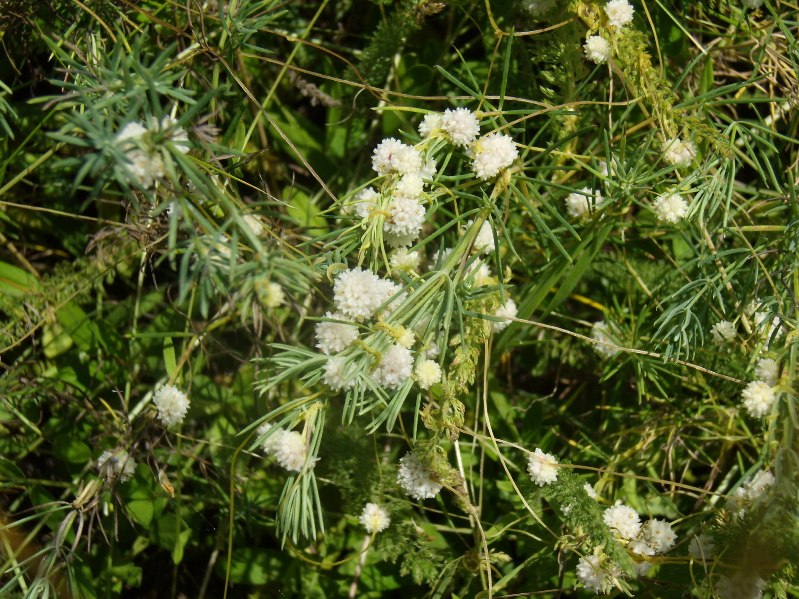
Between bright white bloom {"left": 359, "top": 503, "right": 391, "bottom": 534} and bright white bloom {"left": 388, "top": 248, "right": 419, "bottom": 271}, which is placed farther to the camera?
bright white bloom {"left": 359, "top": 503, "right": 391, "bottom": 534}

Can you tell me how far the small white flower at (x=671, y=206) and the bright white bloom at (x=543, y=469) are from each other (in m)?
0.47

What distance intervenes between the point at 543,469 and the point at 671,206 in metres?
0.51

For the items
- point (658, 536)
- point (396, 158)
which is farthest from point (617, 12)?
point (658, 536)

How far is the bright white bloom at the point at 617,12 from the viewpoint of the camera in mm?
1278

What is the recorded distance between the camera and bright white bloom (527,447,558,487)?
127 centimetres

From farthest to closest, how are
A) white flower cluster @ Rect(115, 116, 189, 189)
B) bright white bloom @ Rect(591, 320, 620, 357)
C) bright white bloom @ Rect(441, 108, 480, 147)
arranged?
bright white bloom @ Rect(591, 320, 620, 357), bright white bloom @ Rect(441, 108, 480, 147), white flower cluster @ Rect(115, 116, 189, 189)

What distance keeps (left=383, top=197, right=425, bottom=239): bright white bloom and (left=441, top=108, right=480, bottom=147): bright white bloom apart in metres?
0.15

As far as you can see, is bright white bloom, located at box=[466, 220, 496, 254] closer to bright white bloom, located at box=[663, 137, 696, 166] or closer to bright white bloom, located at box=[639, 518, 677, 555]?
bright white bloom, located at box=[663, 137, 696, 166]

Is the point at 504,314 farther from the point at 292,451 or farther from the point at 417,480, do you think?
the point at 292,451

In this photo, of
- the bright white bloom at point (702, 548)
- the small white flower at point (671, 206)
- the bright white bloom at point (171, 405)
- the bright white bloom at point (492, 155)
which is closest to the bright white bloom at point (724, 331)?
the small white flower at point (671, 206)

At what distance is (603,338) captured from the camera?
1.50m

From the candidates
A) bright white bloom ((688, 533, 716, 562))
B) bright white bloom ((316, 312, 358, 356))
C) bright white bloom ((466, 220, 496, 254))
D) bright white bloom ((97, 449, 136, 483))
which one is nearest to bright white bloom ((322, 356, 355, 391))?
bright white bloom ((316, 312, 358, 356))

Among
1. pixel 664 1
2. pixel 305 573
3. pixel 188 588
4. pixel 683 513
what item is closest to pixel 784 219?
pixel 664 1

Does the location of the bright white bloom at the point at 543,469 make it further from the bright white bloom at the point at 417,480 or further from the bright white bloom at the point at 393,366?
the bright white bloom at the point at 393,366
